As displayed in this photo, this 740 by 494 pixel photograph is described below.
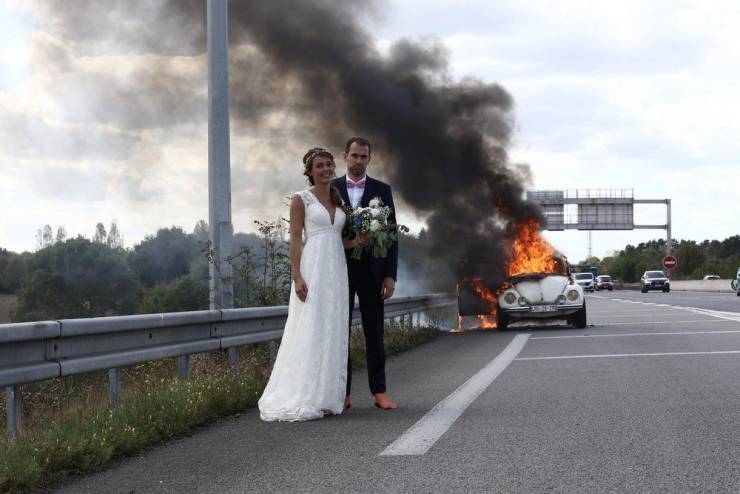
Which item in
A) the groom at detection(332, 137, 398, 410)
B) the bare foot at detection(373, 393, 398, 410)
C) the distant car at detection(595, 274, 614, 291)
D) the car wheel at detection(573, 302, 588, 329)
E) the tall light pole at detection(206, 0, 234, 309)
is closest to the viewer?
the bare foot at detection(373, 393, 398, 410)

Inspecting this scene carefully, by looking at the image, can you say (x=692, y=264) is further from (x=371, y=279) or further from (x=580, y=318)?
(x=371, y=279)

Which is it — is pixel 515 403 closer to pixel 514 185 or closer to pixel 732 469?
pixel 732 469

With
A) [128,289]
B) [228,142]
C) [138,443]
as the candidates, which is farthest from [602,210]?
[138,443]

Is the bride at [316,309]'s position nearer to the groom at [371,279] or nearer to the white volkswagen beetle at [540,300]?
the groom at [371,279]

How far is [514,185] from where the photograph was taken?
28.6 metres

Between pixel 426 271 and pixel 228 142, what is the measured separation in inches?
648

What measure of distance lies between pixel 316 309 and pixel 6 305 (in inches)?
2747

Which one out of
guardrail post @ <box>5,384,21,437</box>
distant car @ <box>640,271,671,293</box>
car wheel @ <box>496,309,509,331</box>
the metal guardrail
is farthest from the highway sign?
guardrail post @ <box>5,384,21,437</box>

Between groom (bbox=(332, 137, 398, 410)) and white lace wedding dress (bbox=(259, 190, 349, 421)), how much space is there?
19 cm

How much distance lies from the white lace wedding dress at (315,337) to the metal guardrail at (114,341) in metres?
1.05

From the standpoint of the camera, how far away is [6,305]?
72.5m

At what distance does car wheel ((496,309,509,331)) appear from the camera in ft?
66.5

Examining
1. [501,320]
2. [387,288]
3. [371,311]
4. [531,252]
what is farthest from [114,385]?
[531,252]

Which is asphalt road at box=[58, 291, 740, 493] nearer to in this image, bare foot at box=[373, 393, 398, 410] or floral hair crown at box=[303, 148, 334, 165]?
bare foot at box=[373, 393, 398, 410]
